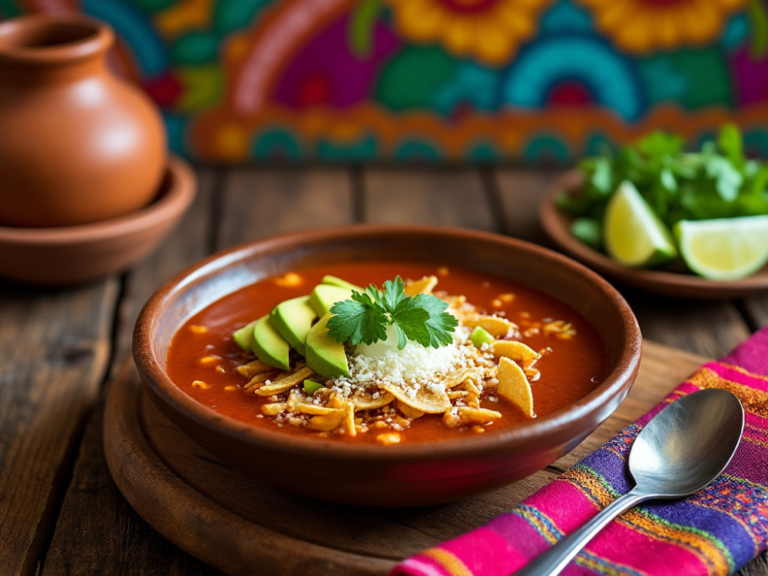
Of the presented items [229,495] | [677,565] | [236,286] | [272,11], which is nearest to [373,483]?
[229,495]

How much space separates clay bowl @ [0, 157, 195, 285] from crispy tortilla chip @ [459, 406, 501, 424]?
1.20m

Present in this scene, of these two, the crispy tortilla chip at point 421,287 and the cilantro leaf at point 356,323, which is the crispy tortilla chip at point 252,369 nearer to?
the cilantro leaf at point 356,323

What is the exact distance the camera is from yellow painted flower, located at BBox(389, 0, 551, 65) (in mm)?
2912

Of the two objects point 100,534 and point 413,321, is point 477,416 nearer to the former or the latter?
point 413,321

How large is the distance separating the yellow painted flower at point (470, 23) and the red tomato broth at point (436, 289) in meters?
1.39

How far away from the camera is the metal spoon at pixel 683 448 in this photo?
1291mm

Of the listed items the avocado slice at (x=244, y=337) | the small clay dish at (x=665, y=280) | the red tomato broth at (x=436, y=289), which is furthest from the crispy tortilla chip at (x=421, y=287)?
the small clay dish at (x=665, y=280)

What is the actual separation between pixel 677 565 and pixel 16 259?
5.44 feet

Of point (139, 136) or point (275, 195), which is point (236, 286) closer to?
point (139, 136)

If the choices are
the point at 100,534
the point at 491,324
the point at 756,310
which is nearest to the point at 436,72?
the point at 756,310

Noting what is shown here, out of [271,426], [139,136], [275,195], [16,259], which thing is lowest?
[275,195]

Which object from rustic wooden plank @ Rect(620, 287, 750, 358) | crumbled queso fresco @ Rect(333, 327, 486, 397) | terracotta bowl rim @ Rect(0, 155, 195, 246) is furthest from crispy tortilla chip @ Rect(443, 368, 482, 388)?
terracotta bowl rim @ Rect(0, 155, 195, 246)

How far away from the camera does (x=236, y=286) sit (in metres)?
1.72

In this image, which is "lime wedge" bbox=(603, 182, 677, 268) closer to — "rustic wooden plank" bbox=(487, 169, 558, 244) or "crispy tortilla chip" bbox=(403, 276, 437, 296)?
"rustic wooden plank" bbox=(487, 169, 558, 244)
